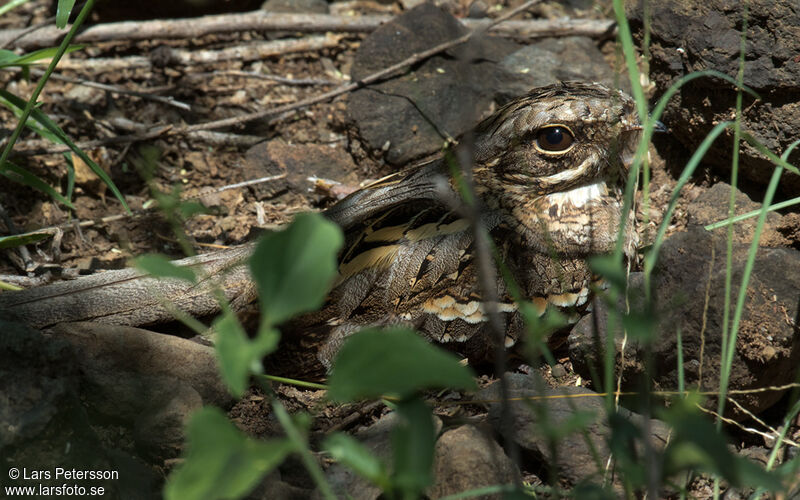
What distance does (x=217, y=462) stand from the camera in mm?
1273

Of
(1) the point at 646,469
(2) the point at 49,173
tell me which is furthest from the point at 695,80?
(2) the point at 49,173

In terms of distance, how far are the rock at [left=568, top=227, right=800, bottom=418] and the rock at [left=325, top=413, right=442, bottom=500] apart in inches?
33.7

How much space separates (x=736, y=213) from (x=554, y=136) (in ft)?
3.36

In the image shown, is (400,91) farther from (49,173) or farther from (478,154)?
(49,173)

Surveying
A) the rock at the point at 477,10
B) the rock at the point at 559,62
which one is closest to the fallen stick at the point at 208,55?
the rock at the point at 477,10

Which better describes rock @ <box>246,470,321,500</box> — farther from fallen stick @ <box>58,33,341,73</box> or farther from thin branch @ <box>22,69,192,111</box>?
fallen stick @ <box>58,33,341,73</box>

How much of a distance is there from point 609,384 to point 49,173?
3.66 meters

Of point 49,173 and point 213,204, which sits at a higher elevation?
point 49,173

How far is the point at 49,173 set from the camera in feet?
13.9

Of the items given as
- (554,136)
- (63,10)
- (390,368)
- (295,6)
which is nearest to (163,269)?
(390,368)

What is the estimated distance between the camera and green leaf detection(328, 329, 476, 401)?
1.23 metres

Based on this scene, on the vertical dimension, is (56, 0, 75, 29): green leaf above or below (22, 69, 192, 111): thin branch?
above

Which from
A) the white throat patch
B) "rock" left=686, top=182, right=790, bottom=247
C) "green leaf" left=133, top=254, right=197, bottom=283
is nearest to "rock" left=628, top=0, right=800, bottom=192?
"rock" left=686, top=182, right=790, bottom=247

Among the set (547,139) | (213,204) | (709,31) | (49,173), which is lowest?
(213,204)
